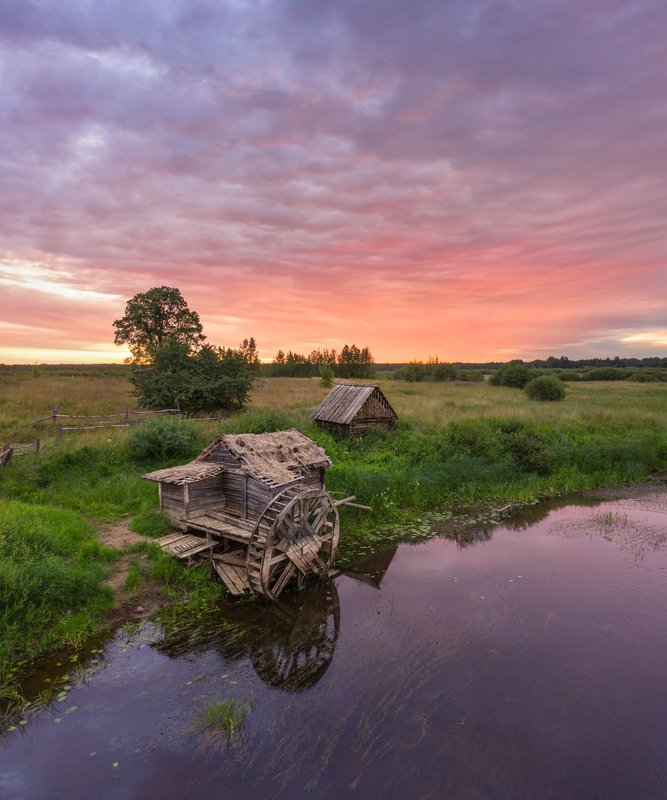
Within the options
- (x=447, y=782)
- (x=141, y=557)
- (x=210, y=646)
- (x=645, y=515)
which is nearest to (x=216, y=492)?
(x=141, y=557)

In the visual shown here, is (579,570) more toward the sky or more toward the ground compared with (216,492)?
more toward the ground

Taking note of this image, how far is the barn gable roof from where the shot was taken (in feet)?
43.3

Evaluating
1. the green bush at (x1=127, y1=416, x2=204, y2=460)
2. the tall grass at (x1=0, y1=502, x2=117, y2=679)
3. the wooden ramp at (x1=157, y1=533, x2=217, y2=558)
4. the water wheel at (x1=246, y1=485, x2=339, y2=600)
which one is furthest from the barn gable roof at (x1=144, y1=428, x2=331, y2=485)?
the green bush at (x1=127, y1=416, x2=204, y2=460)

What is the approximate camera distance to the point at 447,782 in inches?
276

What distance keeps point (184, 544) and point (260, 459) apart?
308 cm

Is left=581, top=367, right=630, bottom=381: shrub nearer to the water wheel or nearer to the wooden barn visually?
the wooden barn

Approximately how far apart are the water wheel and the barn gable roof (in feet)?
2.80

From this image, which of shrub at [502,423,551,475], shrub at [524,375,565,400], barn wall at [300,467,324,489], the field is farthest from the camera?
shrub at [524,375,565,400]

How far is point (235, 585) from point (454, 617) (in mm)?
5548

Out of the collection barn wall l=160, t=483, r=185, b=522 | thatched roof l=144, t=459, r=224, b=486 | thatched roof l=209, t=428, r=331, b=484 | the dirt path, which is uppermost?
thatched roof l=209, t=428, r=331, b=484

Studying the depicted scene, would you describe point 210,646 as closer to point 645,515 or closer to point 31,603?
point 31,603

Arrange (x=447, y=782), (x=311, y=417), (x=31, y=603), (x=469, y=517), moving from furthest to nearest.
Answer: (x=311, y=417) < (x=469, y=517) < (x=31, y=603) < (x=447, y=782)

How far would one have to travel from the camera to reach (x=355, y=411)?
914 inches

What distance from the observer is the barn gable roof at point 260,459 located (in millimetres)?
13211
